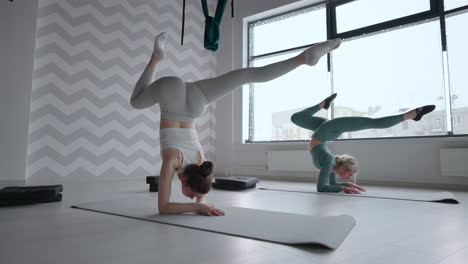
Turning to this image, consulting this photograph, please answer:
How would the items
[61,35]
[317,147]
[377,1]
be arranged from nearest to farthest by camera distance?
[317,147], [61,35], [377,1]

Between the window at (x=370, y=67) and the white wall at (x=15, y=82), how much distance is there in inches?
120

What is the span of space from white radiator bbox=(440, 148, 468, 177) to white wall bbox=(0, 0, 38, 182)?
453 centimetres

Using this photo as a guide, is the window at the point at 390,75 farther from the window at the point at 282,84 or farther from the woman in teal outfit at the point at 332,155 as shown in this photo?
the woman in teal outfit at the point at 332,155

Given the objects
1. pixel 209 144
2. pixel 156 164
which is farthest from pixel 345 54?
pixel 156 164

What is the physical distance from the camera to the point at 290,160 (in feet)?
14.7

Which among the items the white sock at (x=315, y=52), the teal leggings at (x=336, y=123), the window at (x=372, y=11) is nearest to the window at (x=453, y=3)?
the window at (x=372, y=11)

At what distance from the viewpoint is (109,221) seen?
1685mm

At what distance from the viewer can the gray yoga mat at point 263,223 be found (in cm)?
131

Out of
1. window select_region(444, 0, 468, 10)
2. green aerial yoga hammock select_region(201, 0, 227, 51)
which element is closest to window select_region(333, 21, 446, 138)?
window select_region(444, 0, 468, 10)

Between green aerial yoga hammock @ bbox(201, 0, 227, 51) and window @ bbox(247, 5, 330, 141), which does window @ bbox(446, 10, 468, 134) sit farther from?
green aerial yoga hammock @ bbox(201, 0, 227, 51)

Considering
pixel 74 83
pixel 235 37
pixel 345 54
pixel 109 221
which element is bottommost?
pixel 109 221

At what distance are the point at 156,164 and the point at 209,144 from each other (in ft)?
3.56

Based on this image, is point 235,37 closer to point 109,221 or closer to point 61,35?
point 61,35

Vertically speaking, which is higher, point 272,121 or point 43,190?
point 272,121
